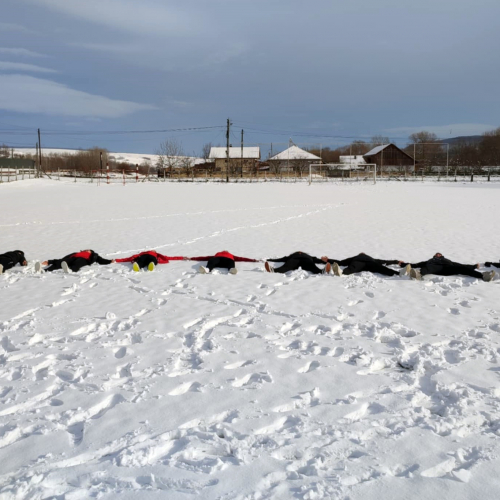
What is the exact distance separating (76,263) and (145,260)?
112 cm

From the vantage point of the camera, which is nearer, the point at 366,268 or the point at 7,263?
the point at 366,268

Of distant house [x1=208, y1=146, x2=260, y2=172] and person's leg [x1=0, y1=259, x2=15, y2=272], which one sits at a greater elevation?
distant house [x1=208, y1=146, x2=260, y2=172]

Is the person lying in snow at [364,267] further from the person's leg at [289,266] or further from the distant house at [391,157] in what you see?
the distant house at [391,157]

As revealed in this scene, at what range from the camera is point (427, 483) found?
2482mm

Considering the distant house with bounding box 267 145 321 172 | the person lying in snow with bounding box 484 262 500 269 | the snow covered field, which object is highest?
the distant house with bounding box 267 145 321 172

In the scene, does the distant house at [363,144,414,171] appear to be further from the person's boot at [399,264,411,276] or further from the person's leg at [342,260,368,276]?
the person's boot at [399,264,411,276]

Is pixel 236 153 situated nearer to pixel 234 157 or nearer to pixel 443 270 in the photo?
pixel 234 157

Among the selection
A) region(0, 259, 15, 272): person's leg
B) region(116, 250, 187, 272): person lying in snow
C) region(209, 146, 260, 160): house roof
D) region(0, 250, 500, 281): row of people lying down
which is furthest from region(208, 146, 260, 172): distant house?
region(0, 259, 15, 272): person's leg

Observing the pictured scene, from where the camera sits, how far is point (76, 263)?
775 centimetres

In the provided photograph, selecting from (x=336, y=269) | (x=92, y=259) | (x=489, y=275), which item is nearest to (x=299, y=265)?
(x=336, y=269)

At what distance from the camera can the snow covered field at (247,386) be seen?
256cm

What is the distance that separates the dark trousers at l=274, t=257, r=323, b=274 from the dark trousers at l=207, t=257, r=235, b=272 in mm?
761

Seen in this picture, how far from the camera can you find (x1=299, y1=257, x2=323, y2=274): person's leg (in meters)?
7.39

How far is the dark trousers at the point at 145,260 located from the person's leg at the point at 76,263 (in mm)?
850
